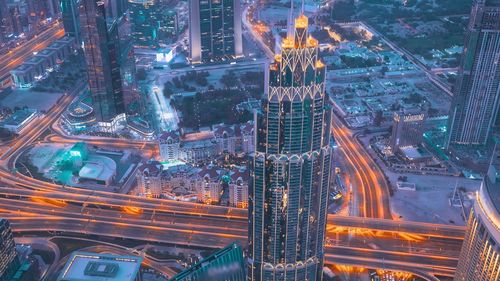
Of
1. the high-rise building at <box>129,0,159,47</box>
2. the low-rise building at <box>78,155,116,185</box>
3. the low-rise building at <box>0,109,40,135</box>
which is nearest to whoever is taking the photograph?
the low-rise building at <box>78,155,116,185</box>

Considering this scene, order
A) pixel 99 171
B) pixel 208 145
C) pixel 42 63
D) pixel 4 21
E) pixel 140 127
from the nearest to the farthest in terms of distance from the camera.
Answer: pixel 99 171 → pixel 208 145 → pixel 140 127 → pixel 42 63 → pixel 4 21

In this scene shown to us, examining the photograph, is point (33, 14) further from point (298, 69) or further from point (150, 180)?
point (298, 69)

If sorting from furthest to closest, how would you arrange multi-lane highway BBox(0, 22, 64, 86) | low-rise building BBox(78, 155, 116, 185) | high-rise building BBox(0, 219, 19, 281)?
multi-lane highway BBox(0, 22, 64, 86) → low-rise building BBox(78, 155, 116, 185) → high-rise building BBox(0, 219, 19, 281)

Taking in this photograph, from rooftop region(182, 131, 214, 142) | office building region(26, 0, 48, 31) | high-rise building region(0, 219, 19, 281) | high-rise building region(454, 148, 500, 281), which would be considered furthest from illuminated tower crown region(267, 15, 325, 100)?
office building region(26, 0, 48, 31)

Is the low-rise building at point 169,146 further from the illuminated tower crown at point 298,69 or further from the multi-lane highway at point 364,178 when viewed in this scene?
the illuminated tower crown at point 298,69

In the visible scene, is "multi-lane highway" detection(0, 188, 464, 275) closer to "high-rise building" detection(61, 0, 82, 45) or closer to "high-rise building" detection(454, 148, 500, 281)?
"high-rise building" detection(454, 148, 500, 281)

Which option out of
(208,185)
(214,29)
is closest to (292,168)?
(208,185)
